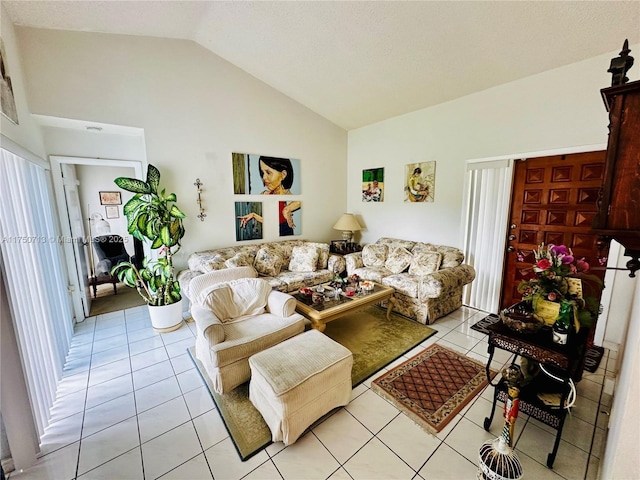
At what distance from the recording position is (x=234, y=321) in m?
2.47

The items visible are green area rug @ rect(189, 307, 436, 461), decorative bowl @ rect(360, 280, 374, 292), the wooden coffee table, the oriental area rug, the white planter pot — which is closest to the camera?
green area rug @ rect(189, 307, 436, 461)

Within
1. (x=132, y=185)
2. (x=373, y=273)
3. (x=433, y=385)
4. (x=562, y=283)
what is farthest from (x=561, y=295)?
(x=132, y=185)

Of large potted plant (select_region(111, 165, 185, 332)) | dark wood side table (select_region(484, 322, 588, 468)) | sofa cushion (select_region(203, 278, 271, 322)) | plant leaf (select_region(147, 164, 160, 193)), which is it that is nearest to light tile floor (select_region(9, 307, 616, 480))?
dark wood side table (select_region(484, 322, 588, 468))

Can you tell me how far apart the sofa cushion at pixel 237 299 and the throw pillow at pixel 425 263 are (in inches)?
81.7

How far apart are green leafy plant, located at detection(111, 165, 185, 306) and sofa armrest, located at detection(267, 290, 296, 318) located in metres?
1.38

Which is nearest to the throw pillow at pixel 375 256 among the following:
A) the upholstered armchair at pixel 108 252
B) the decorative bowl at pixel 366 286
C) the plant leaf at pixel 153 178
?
the decorative bowl at pixel 366 286

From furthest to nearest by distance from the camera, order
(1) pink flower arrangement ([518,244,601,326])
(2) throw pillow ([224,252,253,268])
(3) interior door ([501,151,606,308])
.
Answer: (2) throw pillow ([224,252,253,268]), (3) interior door ([501,151,606,308]), (1) pink flower arrangement ([518,244,601,326])

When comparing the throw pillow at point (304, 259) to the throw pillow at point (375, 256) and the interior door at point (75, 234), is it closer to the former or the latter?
the throw pillow at point (375, 256)

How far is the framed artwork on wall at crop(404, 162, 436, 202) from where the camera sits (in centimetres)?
397

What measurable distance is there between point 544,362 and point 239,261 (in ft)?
10.2

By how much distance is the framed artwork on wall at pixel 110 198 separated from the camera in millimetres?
4762

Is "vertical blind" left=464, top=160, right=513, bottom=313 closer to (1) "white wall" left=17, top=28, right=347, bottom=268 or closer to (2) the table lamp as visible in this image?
(2) the table lamp

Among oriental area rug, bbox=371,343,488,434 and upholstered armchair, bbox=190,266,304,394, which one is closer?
oriental area rug, bbox=371,343,488,434

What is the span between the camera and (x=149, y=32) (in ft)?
10.1
